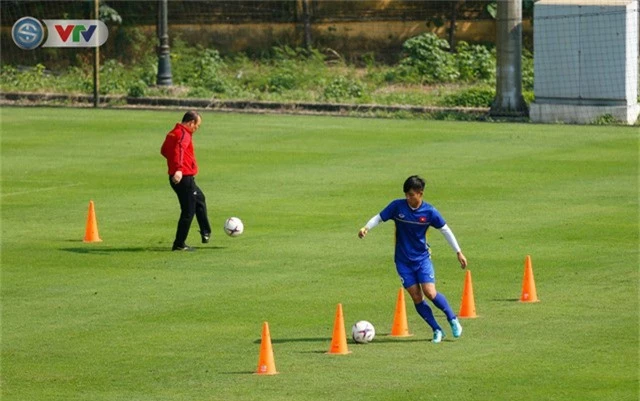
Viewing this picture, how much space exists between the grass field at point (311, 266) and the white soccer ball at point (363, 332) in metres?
0.21

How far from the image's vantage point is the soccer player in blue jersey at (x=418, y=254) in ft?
50.4

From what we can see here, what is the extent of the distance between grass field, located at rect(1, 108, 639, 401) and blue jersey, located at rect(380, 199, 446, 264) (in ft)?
2.95

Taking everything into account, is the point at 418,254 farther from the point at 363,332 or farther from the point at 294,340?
the point at 294,340

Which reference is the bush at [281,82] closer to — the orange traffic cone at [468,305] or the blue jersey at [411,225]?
the orange traffic cone at [468,305]

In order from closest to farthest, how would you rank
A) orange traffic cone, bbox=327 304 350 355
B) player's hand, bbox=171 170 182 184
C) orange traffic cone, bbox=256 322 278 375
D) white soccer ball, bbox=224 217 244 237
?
1. orange traffic cone, bbox=256 322 278 375
2. orange traffic cone, bbox=327 304 350 355
3. player's hand, bbox=171 170 182 184
4. white soccer ball, bbox=224 217 244 237

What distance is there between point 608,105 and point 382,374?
923 inches

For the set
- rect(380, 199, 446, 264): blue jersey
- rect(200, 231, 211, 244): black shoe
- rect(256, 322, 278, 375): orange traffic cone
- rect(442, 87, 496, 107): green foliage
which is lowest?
rect(256, 322, 278, 375): orange traffic cone

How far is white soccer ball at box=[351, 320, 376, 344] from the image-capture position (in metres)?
15.2

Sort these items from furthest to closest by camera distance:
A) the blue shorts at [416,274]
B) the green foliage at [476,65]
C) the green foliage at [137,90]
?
the green foliage at [476,65]
the green foliage at [137,90]
the blue shorts at [416,274]

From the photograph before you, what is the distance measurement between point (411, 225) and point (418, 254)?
0.31 m

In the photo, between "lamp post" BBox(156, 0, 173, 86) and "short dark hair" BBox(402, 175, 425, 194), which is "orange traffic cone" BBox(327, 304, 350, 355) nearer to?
"short dark hair" BBox(402, 175, 425, 194)

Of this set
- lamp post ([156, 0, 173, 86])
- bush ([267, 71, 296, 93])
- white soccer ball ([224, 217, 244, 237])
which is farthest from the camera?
bush ([267, 71, 296, 93])

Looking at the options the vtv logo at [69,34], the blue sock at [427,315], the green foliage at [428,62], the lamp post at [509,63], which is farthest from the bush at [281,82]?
the blue sock at [427,315]

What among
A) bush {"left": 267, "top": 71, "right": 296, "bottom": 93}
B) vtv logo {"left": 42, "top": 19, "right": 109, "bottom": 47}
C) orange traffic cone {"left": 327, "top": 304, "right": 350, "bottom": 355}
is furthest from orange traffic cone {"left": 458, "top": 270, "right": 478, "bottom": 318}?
vtv logo {"left": 42, "top": 19, "right": 109, "bottom": 47}
